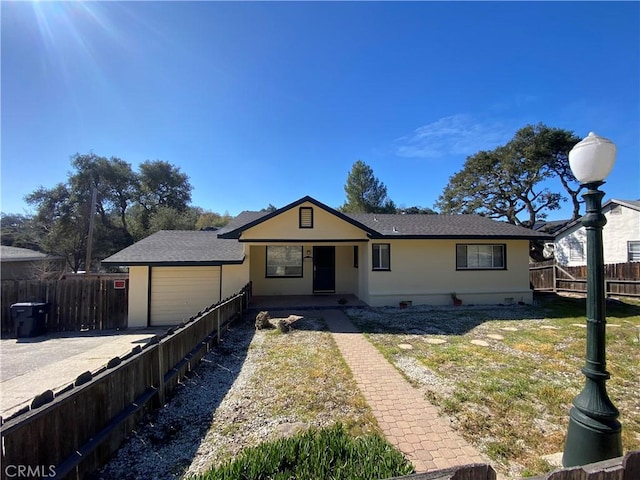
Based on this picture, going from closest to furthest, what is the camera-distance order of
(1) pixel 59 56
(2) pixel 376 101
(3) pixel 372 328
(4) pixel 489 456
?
1. (4) pixel 489 456
2. (1) pixel 59 56
3. (3) pixel 372 328
4. (2) pixel 376 101

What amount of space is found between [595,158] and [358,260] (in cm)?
1093

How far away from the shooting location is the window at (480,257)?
40.9ft

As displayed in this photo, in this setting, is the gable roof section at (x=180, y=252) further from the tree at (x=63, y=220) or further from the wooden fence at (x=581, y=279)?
the tree at (x=63, y=220)

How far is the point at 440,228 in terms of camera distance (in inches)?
500

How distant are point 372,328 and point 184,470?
21.4 feet

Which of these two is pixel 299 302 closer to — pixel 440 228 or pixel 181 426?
pixel 440 228

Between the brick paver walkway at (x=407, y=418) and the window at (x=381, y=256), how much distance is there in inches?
224

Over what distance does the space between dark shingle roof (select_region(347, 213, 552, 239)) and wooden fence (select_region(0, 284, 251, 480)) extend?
8759mm

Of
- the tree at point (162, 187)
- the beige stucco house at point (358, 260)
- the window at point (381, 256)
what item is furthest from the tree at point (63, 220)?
the window at point (381, 256)

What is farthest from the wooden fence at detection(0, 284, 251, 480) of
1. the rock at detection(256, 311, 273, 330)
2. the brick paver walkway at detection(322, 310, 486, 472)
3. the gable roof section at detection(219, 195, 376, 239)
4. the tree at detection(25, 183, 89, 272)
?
the tree at detection(25, 183, 89, 272)

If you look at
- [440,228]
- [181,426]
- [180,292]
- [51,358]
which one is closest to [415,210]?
[440,228]

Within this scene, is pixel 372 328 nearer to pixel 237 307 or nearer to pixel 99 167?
pixel 237 307

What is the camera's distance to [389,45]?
9641 millimetres

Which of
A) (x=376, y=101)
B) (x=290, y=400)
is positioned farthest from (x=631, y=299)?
(x=290, y=400)
